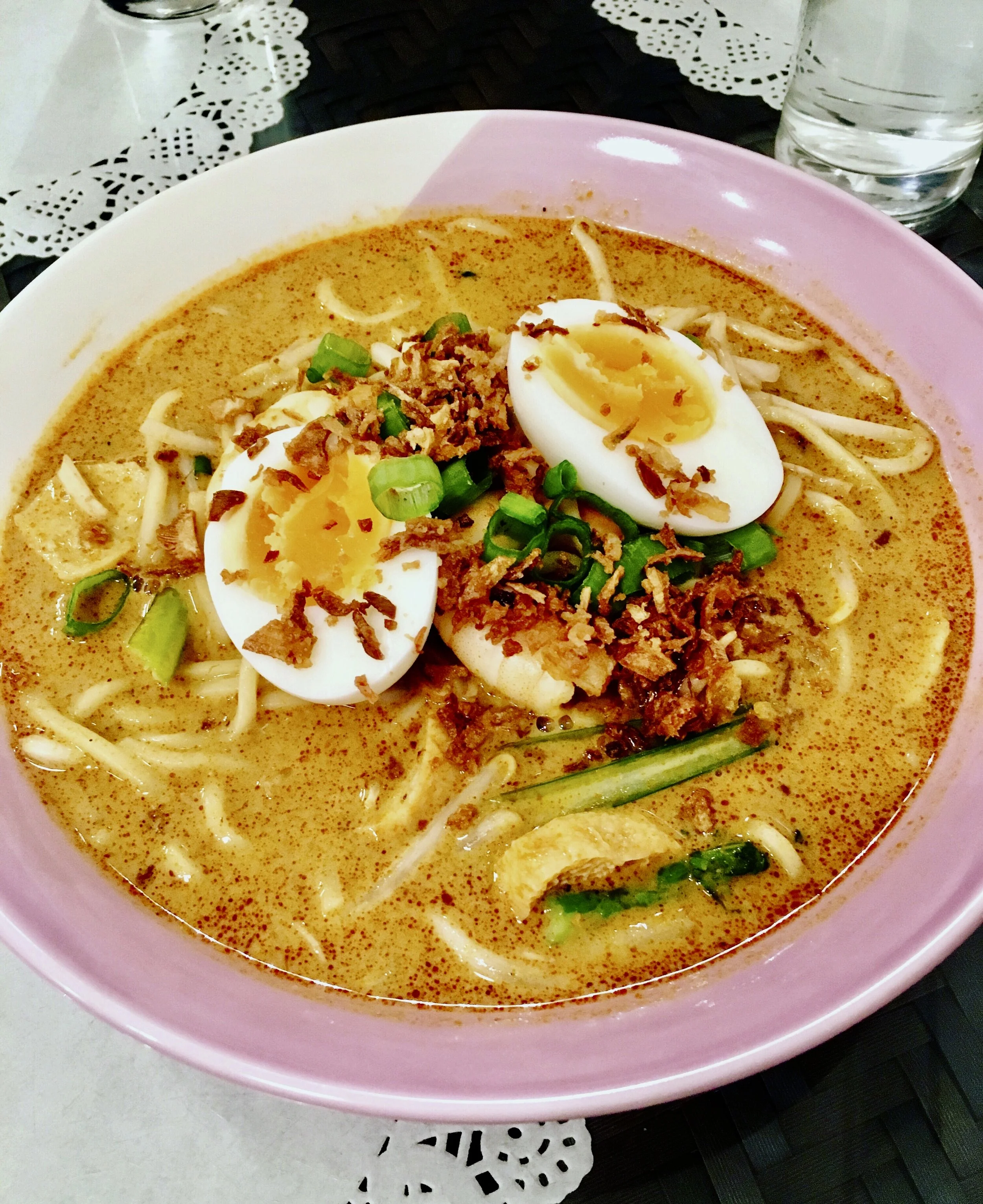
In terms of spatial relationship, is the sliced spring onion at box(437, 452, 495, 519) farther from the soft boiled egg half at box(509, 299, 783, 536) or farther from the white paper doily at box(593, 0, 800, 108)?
the white paper doily at box(593, 0, 800, 108)

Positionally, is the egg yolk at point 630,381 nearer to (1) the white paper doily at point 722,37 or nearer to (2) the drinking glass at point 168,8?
(1) the white paper doily at point 722,37

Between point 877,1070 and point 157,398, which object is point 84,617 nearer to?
point 157,398

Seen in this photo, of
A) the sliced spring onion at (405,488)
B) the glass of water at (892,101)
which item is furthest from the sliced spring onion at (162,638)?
the glass of water at (892,101)

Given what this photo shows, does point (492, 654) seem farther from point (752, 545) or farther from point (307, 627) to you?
point (752, 545)

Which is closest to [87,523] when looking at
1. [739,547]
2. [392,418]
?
[392,418]

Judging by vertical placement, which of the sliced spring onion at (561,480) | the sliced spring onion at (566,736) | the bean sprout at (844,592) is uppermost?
the sliced spring onion at (561,480)
